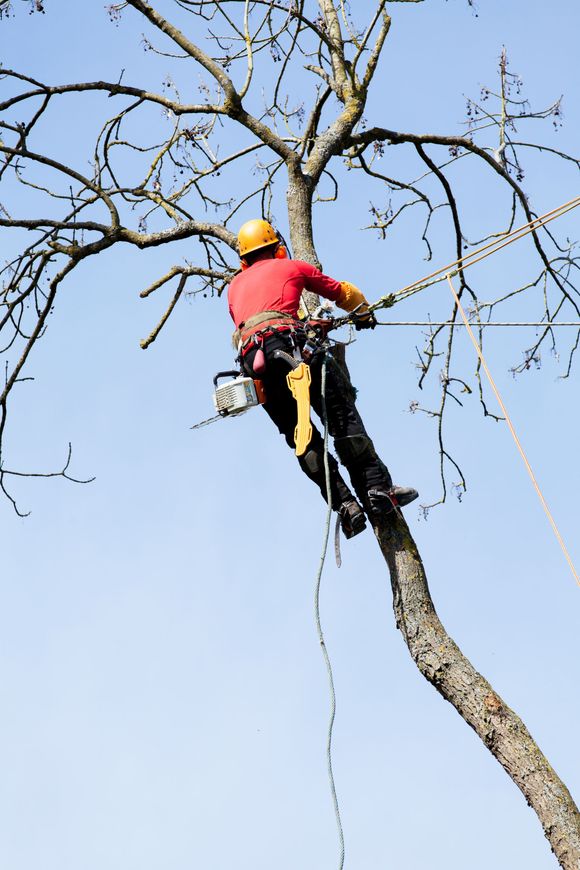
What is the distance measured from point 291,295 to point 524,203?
2.75 m

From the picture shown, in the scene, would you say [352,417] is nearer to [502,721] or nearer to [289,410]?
[289,410]

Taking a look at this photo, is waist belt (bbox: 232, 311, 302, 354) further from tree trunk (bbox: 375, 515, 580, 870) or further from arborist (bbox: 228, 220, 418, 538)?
tree trunk (bbox: 375, 515, 580, 870)

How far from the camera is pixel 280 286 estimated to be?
5492mm

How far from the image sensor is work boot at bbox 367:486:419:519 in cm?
512

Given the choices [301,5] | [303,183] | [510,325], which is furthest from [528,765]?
[301,5]

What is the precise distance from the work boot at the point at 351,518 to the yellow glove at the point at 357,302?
2.88 feet

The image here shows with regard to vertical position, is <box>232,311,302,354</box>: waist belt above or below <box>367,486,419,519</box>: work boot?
above

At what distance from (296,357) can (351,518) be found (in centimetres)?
75

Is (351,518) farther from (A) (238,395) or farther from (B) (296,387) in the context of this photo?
(A) (238,395)

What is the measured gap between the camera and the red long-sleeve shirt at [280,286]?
5484mm

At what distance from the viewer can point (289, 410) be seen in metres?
5.49

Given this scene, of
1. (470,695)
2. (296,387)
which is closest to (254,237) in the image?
(296,387)

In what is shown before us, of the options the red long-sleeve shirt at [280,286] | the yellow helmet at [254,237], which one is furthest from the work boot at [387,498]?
the yellow helmet at [254,237]

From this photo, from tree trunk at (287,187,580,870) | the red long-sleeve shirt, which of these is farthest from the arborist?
tree trunk at (287,187,580,870)
